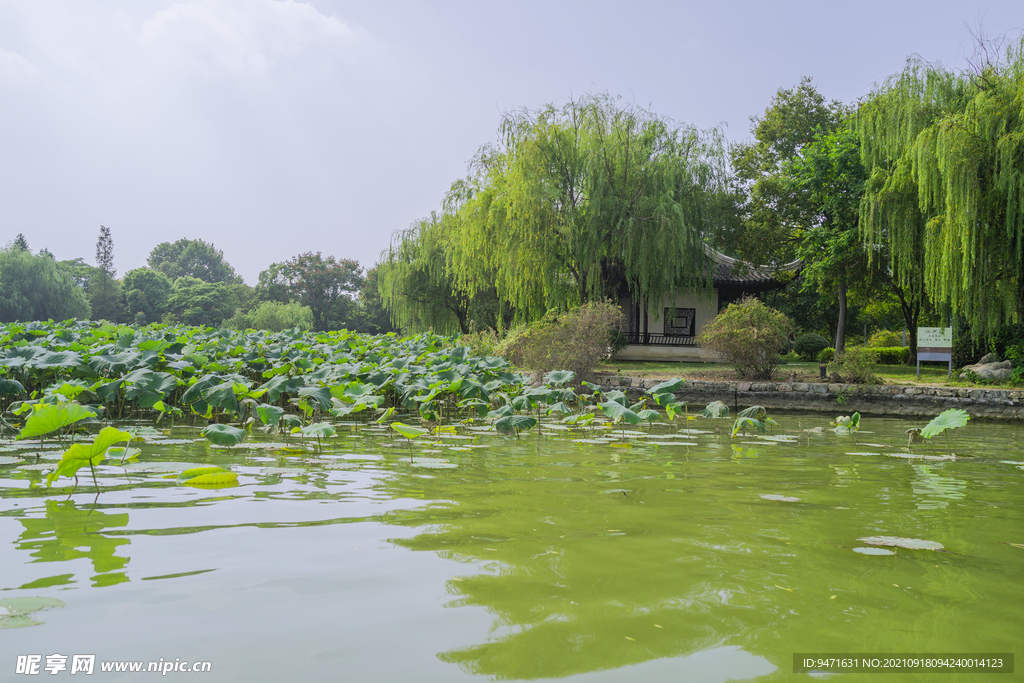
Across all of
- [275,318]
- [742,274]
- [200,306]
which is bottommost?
[275,318]

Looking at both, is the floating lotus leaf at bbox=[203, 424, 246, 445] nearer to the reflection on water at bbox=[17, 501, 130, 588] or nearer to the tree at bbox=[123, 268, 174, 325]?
the reflection on water at bbox=[17, 501, 130, 588]

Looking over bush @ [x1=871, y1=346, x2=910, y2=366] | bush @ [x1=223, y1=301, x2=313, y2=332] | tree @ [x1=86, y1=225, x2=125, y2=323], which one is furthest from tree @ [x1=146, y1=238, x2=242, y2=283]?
bush @ [x1=871, y1=346, x2=910, y2=366]

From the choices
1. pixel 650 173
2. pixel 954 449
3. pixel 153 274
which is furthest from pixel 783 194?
pixel 153 274

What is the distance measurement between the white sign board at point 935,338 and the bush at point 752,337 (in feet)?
7.59

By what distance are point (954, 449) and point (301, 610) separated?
18.6 feet

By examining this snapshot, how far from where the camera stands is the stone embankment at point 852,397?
974cm

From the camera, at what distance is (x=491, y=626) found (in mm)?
1470

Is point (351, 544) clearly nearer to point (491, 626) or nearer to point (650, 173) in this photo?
point (491, 626)

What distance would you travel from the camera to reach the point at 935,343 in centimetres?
1186

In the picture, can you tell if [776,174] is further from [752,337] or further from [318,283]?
[318,283]

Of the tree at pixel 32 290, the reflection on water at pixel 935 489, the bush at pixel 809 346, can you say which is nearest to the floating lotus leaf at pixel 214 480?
the reflection on water at pixel 935 489

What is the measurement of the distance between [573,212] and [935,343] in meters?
7.96

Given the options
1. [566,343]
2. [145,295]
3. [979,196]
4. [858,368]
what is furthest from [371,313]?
[979,196]

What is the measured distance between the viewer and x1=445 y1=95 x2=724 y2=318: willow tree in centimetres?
1493
